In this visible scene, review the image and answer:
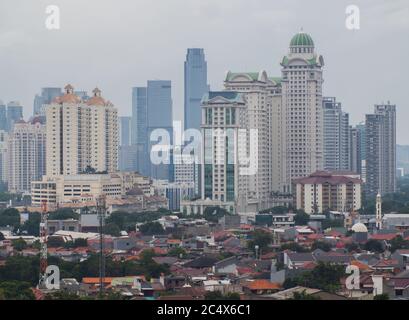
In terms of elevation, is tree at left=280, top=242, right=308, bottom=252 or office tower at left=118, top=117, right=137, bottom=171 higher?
office tower at left=118, top=117, right=137, bottom=171

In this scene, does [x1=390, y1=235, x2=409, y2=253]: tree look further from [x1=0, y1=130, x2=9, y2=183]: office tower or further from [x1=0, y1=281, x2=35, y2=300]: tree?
[x1=0, y1=130, x2=9, y2=183]: office tower

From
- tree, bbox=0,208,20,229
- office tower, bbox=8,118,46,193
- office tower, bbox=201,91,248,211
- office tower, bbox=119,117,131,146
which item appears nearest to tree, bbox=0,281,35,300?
tree, bbox=0,208,20,229

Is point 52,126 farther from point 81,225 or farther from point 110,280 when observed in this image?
point 110,280

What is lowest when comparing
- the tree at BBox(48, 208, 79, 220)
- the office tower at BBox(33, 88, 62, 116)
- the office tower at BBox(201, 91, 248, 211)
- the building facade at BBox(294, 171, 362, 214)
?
the tree at BBox(48, 208, 79, 220)

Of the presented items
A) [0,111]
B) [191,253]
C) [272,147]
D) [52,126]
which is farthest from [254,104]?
[191,253]

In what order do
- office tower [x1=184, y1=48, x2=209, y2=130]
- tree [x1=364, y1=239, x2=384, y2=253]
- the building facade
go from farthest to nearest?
the building facade < office tower [x1=184, y1=48, x2=209, y2=130] < tree [x1=364, y1=239, x2=384, y2=253]

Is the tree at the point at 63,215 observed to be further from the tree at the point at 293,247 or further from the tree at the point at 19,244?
the tree at the point at 293,247
